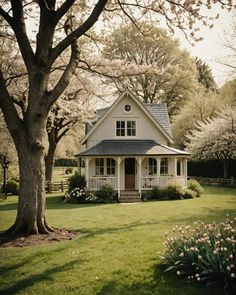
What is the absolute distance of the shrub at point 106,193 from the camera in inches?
946

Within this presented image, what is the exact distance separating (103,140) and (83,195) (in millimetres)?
4956

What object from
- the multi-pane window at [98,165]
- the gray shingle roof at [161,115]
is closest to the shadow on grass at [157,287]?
the multi-pane window at [98,165]

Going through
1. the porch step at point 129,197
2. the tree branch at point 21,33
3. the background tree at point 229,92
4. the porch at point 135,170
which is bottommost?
the porch step at point 129,197

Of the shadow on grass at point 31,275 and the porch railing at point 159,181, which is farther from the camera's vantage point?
the porch railing at point 159,181

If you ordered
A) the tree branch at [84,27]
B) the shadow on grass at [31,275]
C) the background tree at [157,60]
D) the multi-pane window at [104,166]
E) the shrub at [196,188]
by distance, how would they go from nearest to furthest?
the shadow on grass at [31,275] < the tree branch at [84,27] < the shrub at [196,188] < the multi-pane window at [104,166] < the background tree at [157,60]

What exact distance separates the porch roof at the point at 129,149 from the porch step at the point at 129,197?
2.70m

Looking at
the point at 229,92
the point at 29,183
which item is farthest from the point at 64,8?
the point at 229,92

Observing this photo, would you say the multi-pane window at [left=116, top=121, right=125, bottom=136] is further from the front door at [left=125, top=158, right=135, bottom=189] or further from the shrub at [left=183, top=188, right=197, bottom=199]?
the shrub at [left=183, top=188, right=197, bottom=199]

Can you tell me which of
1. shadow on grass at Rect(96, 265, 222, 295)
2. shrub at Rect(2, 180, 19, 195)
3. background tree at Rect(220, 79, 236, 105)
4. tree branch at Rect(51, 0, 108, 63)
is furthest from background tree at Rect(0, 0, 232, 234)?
background tree at Rect(220, 79, 236, 105)

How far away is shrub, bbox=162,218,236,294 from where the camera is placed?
20.8 ft

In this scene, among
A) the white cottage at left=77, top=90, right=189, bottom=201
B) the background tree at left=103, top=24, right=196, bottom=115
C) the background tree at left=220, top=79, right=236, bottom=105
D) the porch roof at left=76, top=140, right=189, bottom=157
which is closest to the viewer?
the porch roof at left=76, top=140, right=189, bottom=157

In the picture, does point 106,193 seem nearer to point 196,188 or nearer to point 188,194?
point 188,194

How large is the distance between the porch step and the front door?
5.79ft

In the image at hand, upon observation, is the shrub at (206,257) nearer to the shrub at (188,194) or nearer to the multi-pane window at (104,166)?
the shrub at (188,194)
